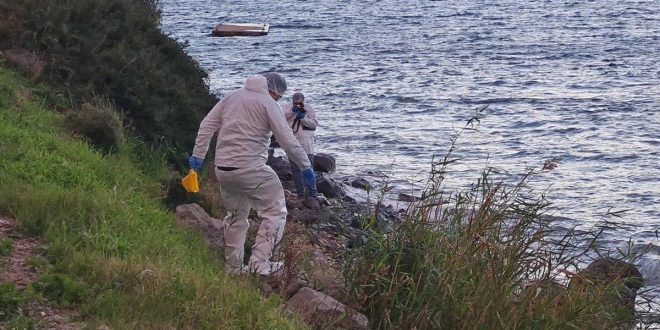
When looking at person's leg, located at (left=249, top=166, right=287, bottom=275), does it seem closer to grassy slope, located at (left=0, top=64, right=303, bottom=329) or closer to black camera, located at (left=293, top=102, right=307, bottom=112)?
grassy slope, located at (left=0, top=64, right=303, bottom=329)

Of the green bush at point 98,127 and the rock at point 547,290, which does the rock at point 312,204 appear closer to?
the green bush at point 98,127

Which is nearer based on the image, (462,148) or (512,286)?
(512,286)

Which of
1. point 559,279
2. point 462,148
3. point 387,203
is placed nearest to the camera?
point 559,279

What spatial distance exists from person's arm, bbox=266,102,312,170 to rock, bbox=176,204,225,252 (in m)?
1.39

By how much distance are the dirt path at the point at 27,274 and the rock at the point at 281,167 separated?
11.7m

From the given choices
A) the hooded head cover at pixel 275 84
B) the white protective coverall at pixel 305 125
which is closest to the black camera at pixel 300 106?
the white protective coverall at pixel 305 125

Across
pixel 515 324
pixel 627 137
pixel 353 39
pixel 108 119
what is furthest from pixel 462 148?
pixel 353 39

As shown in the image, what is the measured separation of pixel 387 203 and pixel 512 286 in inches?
371

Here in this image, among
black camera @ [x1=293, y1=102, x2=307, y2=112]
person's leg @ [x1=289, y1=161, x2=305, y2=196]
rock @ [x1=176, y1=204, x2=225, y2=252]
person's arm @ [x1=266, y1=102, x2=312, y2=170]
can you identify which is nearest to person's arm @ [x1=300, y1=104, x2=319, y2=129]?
black camera @ [x1=293, y1=102, x2=307, y2=112]

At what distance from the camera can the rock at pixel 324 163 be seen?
21.1 m

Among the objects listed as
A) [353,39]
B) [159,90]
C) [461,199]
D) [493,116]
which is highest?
[461,199]

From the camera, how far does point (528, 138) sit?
81.6 feet

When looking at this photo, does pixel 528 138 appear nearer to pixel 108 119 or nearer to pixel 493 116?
pixel 493 116

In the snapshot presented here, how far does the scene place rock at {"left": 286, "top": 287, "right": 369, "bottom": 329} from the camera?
307 inches
